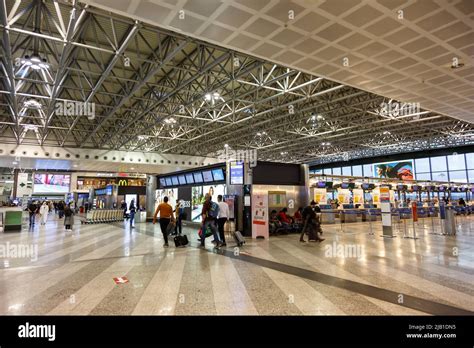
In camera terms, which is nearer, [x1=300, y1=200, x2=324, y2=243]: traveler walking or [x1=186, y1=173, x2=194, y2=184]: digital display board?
[x1=300, y1=200, x2=324, y2=243]: traveler walking

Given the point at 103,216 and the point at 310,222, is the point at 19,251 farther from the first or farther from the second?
the point at 103,216

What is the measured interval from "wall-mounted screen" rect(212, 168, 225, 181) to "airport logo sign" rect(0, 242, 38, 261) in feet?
26.4

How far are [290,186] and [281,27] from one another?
30.6ft

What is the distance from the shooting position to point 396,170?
3703 cm

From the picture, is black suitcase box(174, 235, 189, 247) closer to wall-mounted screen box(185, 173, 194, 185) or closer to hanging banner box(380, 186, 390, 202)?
wall-mounted screen box(185, 173, 194, 185)

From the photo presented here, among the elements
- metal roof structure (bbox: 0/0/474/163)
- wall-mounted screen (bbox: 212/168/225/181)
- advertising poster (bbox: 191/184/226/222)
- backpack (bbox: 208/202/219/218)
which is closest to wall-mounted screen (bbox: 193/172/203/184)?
advertising poster (bbox: 191/184/226/222)

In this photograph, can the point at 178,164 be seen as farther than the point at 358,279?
Yes

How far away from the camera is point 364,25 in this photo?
5363mm

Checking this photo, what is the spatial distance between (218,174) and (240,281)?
9.23 meters

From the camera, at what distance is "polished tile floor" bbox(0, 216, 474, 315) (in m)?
3.97

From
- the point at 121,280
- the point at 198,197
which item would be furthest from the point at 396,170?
the point at 121,280
